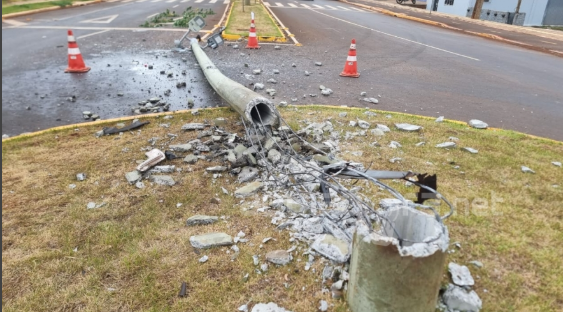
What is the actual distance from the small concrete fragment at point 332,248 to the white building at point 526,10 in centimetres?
2858

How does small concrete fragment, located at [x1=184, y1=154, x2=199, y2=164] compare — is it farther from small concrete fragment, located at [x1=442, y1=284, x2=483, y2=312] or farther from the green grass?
the green grass

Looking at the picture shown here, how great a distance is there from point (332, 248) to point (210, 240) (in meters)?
1.03

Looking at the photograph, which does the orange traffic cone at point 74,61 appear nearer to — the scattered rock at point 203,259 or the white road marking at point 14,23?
the scattered rock at point 203,259

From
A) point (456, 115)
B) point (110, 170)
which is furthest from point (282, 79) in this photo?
point (110, 170)

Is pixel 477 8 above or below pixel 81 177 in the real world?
above

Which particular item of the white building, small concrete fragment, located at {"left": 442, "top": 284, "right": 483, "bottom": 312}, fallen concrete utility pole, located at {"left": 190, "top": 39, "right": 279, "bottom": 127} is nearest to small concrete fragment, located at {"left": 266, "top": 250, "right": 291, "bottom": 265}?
small concrete fragment, located at {"left": 442, "top": 284, "right": 483, "bottom": 312}

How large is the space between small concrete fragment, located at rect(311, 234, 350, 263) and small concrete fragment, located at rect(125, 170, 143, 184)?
83.9 inches

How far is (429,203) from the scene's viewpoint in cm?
368

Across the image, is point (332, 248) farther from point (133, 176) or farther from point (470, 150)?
point (470, 150)

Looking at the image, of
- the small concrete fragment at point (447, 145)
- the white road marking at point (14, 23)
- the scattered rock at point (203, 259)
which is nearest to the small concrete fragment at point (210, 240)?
the scattered rock at point (203, 259)

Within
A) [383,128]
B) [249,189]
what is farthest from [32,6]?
[249,189]

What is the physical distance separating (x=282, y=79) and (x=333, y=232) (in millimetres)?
5200

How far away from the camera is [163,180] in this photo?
4.07 metres

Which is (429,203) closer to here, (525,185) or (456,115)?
(525,185)
